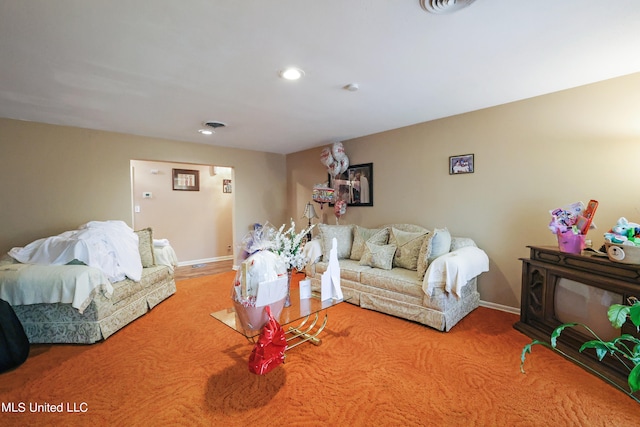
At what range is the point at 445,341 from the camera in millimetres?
2508

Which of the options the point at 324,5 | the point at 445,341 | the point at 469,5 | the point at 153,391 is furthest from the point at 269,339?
the point at 469,5

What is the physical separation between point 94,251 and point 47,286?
0.44 meters

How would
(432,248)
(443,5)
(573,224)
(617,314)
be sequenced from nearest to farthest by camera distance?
(617,314) → (443,5) → (573,224) → (432,248)

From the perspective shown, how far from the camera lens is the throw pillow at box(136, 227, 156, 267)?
3.56 meters

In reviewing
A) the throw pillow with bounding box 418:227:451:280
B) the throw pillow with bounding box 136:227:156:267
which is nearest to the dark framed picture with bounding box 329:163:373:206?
the throw pillow with bounding box 418:227:451:280

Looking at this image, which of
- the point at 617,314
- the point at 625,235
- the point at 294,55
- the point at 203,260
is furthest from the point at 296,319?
the point at 203,260

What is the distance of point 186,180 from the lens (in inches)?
231

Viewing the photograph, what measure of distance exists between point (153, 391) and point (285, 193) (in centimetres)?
435

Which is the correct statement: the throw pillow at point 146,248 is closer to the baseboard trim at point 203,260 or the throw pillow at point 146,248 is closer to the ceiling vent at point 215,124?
the ceiling vent at point 215,124

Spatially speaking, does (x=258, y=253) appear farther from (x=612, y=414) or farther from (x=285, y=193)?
(x=285, y=193)

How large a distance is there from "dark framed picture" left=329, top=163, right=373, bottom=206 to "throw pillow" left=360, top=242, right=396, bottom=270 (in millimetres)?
1081

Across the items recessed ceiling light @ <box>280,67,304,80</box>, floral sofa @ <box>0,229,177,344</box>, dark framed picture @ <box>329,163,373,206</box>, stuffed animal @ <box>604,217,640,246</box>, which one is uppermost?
recessed ceiling light @ <box>280,67,304,80</box>

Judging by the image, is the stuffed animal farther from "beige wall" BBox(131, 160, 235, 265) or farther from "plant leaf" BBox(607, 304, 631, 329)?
"beige wall" BBox(131, 160, 235, 265)

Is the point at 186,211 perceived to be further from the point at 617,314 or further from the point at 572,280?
the point at 617,314
